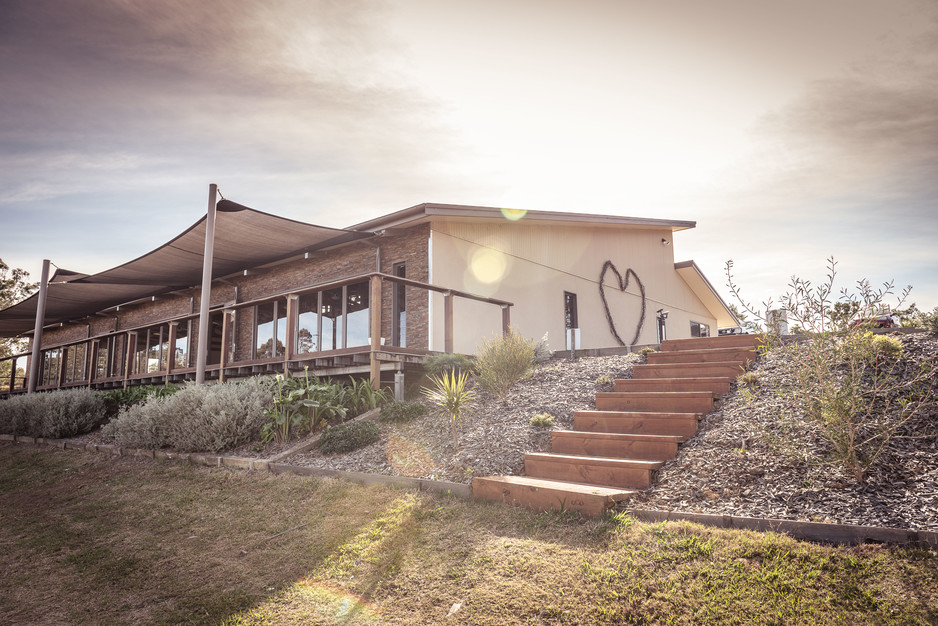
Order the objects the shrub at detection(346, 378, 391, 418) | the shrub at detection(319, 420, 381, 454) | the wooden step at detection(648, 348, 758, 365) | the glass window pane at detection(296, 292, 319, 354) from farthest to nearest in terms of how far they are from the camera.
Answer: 1. the glass window pane at detection(296, 292, 319, 354)
2. the shrub at detection(346, 378, 391, 418)
3. the wooden step at detection(648, 348, 758, 365)
4. the shrub at detection(319, 420, 381, 454)

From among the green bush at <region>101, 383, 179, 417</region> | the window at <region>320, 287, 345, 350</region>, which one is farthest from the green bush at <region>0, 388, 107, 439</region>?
the window at <region>320, 287, 345, 350</region>

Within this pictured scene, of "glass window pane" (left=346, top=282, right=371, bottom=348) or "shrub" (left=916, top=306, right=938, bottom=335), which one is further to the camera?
"glass window pane" (left=346, top=282, right=371, bottom=348)

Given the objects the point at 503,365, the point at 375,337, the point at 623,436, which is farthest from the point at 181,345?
the point at 623,436

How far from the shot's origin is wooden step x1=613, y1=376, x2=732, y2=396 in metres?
6.76

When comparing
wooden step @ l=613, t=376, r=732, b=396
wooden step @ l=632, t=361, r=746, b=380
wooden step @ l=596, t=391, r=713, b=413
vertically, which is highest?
wooden step @ l=632, t=361, r=746, b=380

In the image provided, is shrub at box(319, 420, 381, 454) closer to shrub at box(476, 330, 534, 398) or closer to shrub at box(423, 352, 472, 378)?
shrub at box(476, 330, 534, 398)

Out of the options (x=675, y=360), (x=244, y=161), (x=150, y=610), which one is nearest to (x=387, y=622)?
(x=150, y=610)

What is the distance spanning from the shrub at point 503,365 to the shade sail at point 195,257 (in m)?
4.66

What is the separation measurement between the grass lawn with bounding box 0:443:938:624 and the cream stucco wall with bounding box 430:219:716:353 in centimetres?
653

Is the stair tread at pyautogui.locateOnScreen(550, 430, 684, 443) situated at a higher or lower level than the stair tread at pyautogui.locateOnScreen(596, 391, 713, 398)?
lower

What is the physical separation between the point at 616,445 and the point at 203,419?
6.05 m

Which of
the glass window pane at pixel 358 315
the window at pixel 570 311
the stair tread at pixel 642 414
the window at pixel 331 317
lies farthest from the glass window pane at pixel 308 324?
the stair tread at pixel 642 414

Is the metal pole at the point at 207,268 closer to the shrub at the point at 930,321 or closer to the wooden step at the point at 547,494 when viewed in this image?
the wooden step at the point at 547,494

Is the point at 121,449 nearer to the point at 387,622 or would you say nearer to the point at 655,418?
the point at 387,622
